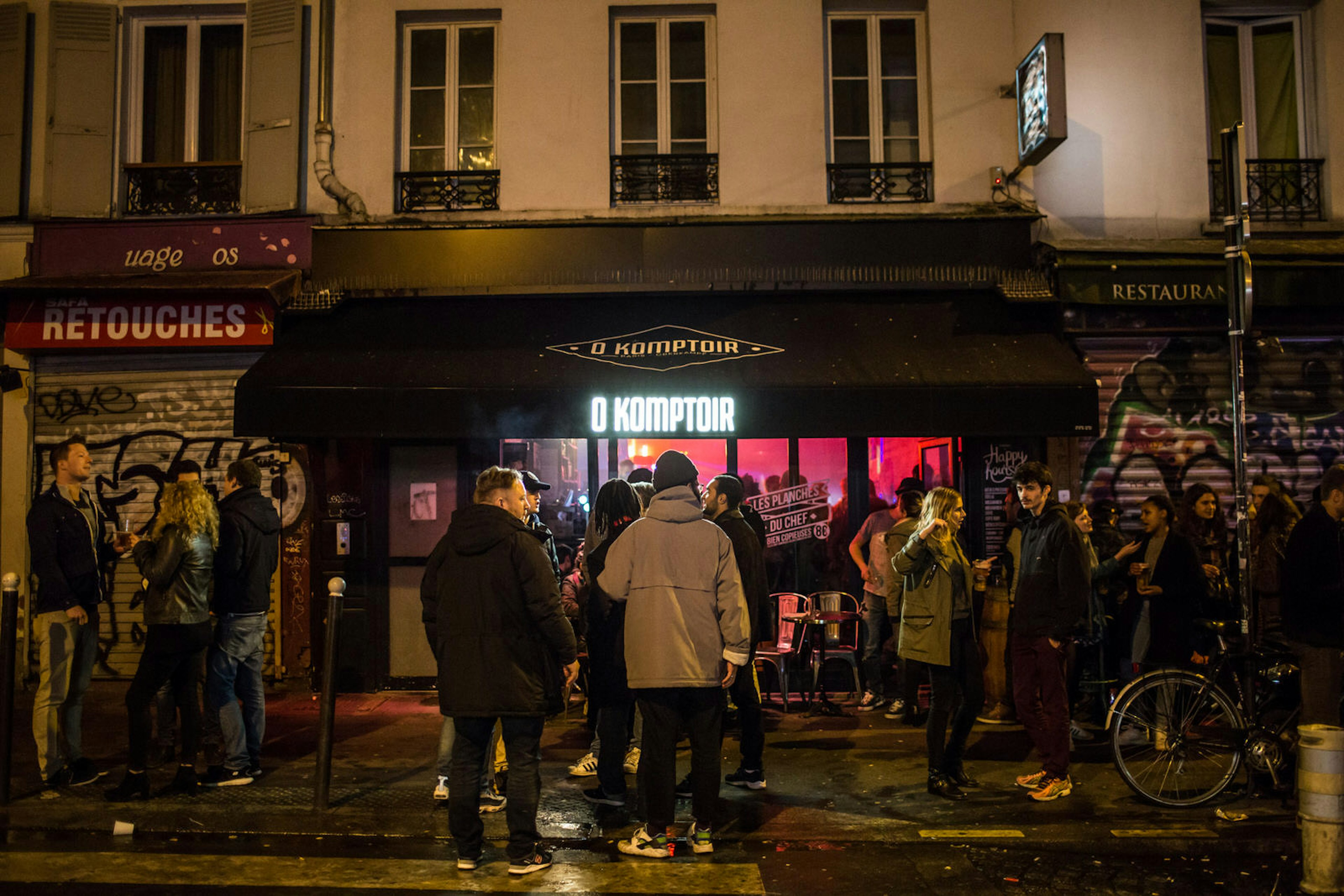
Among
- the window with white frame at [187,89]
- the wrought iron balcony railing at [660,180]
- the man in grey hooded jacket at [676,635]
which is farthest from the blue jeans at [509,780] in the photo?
the window with white frame at [187,89]

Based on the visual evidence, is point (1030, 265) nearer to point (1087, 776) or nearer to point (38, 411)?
point (1087, 776)

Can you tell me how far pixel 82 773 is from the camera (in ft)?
19.1

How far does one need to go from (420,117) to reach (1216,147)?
750 centimetres

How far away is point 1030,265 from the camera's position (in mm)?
8523

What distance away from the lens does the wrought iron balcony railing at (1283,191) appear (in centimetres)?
891

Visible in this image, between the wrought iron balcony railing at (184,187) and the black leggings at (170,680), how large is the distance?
16.4 ft

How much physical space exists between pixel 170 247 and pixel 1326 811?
9.47 metres

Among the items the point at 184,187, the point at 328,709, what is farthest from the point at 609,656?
the point at 184,187

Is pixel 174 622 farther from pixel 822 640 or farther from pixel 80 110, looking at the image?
pixel 80 110

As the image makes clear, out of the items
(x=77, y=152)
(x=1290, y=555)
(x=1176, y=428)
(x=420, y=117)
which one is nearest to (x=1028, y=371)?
(x=1176, y=428)

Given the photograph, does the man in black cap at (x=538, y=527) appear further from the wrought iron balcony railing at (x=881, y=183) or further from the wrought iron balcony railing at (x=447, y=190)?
the wrought iron balcony railing at (x=881, y=183)

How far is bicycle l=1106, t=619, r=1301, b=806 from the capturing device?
17.7ft

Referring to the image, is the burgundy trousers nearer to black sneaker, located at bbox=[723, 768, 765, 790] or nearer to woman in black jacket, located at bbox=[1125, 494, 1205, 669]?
woman in black jacket, located at bbox=[1125, 494, 1205, 669]

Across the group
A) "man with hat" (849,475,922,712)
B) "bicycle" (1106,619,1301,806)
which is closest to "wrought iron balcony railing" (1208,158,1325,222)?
"man with hat" (849,475,922,712)
